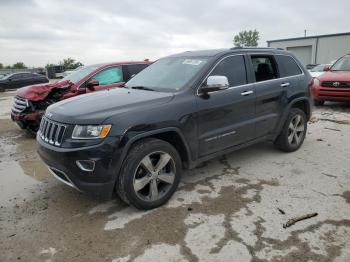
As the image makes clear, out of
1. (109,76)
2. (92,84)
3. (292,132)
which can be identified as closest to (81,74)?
(109,76)

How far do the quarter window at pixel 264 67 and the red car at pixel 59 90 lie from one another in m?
3.25

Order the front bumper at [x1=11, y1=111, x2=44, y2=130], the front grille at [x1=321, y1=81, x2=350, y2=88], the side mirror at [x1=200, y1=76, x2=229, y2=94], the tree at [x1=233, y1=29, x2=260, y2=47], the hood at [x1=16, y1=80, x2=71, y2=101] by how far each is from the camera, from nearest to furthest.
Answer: the side mirror at [x1=200, y1=76, x2=229, y2=94], the front bumper at [x1=11, y1=111, x2=44, y2=130], the hood at [x1=16, y1=80, x2=71, y2=101], the front grille at [x1=321, y1=81, x2=350, y2=88], the tree at [x1=233, y1=29, x2=260, y2=47]

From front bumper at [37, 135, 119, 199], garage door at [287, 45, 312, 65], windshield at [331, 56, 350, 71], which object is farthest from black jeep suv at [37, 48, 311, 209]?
garage door at [287, 45, 312, 65]

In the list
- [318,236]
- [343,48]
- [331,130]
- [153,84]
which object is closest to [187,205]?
[318,236]

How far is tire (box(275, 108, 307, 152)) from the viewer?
517 cm

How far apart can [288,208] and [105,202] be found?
2.10m

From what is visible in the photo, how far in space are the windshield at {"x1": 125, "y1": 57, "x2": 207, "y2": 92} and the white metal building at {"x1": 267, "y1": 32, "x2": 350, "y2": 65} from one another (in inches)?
1231

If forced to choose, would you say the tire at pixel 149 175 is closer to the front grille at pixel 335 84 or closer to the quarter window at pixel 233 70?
the quarter window at pixel 233 70

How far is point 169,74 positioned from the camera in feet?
14.1

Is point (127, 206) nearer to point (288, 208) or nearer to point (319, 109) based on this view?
point (288, 208)

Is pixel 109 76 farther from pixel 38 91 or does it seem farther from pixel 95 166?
pixel 95 166

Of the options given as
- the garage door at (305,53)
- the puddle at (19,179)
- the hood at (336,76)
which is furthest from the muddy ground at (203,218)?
the garage door at (305,53)

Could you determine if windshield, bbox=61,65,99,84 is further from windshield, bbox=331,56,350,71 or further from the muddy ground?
windshield, bbox=331,56,350,71

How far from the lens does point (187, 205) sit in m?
3.62
